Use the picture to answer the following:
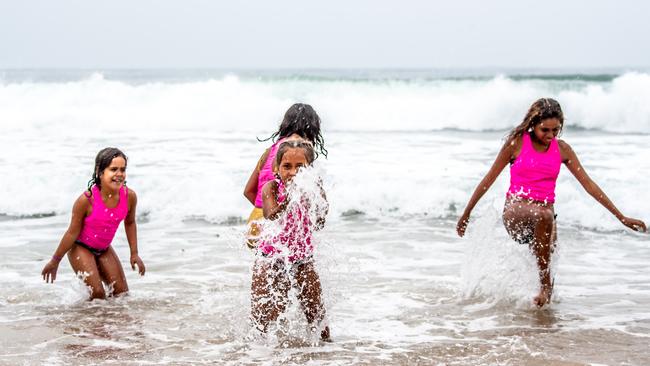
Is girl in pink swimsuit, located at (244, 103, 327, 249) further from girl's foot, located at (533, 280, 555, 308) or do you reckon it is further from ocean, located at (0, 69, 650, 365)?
girl's foot, located at (533, 280, 555, 308)

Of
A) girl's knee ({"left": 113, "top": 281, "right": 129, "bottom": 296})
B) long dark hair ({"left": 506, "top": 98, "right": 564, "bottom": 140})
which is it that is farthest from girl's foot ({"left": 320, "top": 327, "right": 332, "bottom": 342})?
long dark hair ({"left": 506, "top": 98, "right": 564, "bottom": 140})

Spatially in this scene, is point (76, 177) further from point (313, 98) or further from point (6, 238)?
point (313, 98)

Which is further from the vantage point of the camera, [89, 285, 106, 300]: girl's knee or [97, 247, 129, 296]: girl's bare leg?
[97, 247, 129, 296]: girl's bare leg

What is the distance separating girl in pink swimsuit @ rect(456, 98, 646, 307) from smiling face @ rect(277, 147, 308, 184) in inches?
63.8

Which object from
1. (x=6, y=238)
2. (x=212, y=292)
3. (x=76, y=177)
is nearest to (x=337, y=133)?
(x=76, y=177)

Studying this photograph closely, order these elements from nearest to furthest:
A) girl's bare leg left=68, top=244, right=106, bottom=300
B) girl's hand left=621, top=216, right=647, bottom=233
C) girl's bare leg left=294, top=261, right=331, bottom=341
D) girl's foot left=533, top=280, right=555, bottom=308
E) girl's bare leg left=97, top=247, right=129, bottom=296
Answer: girl's bare leg left=294, top=261, right=331, bottom=341, girl's hand left=621, top=216, right=647, bottom=233, girl's foot left=533, top=280, right=555, bottom=308, girl's bare leg left=68, top=244, right=106, bottom=300, girl's bare leg left=97, top=247, right=129, bottom=296

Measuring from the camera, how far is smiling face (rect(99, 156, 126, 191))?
18.7ft

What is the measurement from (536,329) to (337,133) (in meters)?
15.8

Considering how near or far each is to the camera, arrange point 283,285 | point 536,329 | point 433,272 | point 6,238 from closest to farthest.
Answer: point 283,285 → point 536,329 → point 433,272 → point 6,238

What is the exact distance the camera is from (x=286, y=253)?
4516 mm

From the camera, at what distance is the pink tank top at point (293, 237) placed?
445 cm

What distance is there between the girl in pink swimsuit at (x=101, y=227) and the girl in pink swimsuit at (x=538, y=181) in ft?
8.07

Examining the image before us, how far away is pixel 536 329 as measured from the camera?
17.1 ft

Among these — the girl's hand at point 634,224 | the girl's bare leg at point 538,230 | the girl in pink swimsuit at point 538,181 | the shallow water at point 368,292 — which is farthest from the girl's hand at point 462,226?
the girl's hand at point 634,224
